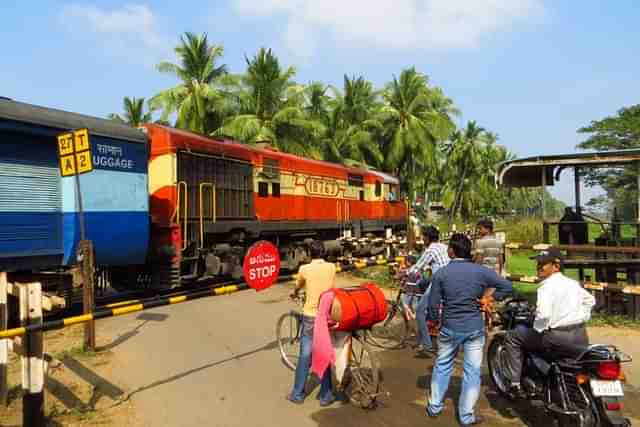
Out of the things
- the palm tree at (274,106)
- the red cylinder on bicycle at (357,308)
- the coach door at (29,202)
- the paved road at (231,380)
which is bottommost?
the paved road at (231,380)

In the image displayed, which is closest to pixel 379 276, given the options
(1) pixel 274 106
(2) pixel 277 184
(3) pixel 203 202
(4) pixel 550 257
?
(2) pixel 277 184

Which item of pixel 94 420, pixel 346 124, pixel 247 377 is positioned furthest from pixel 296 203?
pixel 346 124

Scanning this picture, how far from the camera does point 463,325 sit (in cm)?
480

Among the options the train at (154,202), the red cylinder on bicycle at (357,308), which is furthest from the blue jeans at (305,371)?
the train at (154,202)

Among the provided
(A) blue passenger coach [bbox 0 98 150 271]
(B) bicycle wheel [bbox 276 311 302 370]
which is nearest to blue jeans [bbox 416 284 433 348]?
(B) bicycle wheel [bbox 276 311 302 370]

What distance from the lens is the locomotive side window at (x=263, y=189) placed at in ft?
46.1

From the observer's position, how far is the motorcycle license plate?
4.12 m

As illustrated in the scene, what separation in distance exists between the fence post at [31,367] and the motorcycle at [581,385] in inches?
167

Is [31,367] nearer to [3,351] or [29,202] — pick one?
[3,351]

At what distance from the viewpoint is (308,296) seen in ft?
17.9

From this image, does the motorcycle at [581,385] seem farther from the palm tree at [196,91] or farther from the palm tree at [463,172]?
the palm tree at [463,172]

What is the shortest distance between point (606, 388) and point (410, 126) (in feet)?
108

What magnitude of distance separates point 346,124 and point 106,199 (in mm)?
28273

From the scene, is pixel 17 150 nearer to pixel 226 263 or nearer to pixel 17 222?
pixel 17 222
